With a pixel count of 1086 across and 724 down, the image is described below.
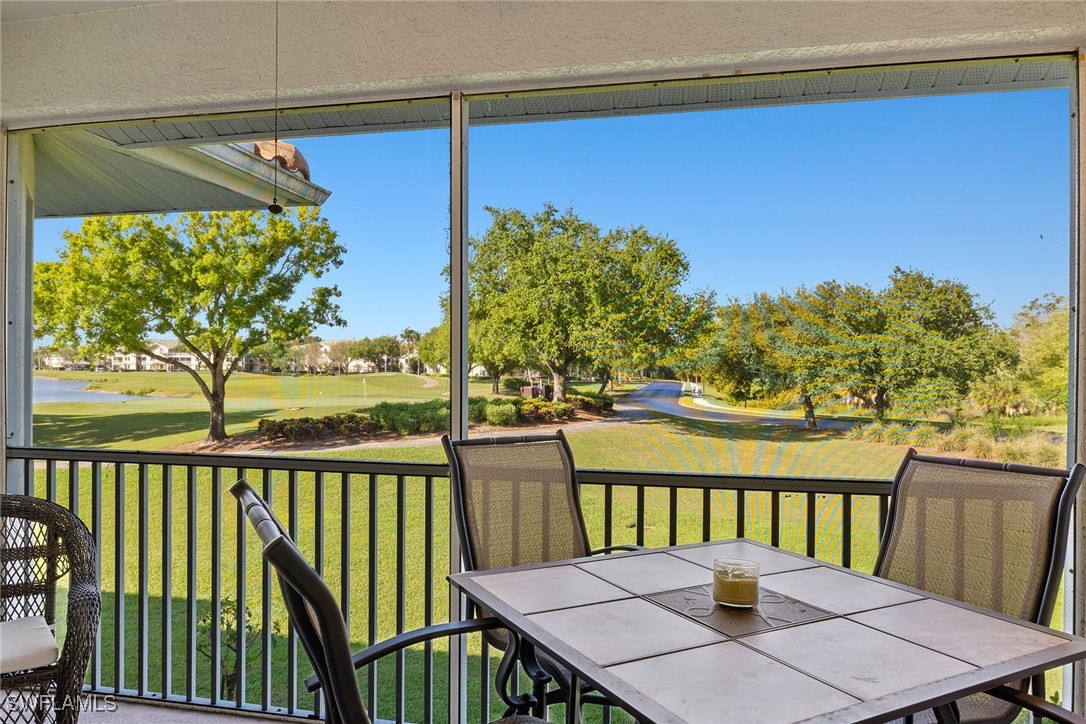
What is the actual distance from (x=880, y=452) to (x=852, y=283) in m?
0.70

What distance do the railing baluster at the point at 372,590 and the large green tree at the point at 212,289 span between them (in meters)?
0.85

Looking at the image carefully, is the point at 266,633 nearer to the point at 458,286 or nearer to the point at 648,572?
the point at 458,286

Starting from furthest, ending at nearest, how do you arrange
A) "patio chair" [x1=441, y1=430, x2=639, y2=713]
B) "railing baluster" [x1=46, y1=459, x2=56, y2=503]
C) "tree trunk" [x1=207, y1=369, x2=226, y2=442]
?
"tree trunk" [x1=207, y1=369, x2=226, y2=442] → "railing baluster" [x1=46, y1=459, x2=56, y2=503] → "patio chair" [x1=441, y1=430, x2=639, y2=713]

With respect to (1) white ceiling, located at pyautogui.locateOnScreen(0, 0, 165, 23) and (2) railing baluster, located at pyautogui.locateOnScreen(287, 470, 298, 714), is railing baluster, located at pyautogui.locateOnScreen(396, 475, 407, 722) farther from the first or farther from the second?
(1) white ceiling, located at pyautogui.locateOnScreen(0, 0, 165, 23)

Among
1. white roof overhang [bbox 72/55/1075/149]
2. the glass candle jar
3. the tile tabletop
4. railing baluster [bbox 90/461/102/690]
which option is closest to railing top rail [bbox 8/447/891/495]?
railing baluster [bbox 90/461/102/690]

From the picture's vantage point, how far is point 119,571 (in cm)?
302

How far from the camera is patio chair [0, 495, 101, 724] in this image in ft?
6.58

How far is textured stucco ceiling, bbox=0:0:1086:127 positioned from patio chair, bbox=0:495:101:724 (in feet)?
6.04

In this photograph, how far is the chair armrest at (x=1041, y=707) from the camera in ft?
3.86

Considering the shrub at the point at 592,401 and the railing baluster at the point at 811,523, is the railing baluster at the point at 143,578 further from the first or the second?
the railing baluster at the point at 811,523

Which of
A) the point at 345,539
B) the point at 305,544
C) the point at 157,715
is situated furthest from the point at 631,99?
the point at 157,715

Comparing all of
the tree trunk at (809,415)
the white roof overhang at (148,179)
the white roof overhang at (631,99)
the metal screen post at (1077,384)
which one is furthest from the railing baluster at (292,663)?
the metal screen post at (1077,384)

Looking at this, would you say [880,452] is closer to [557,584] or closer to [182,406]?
[557,584]

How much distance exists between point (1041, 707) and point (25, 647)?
2725mm
